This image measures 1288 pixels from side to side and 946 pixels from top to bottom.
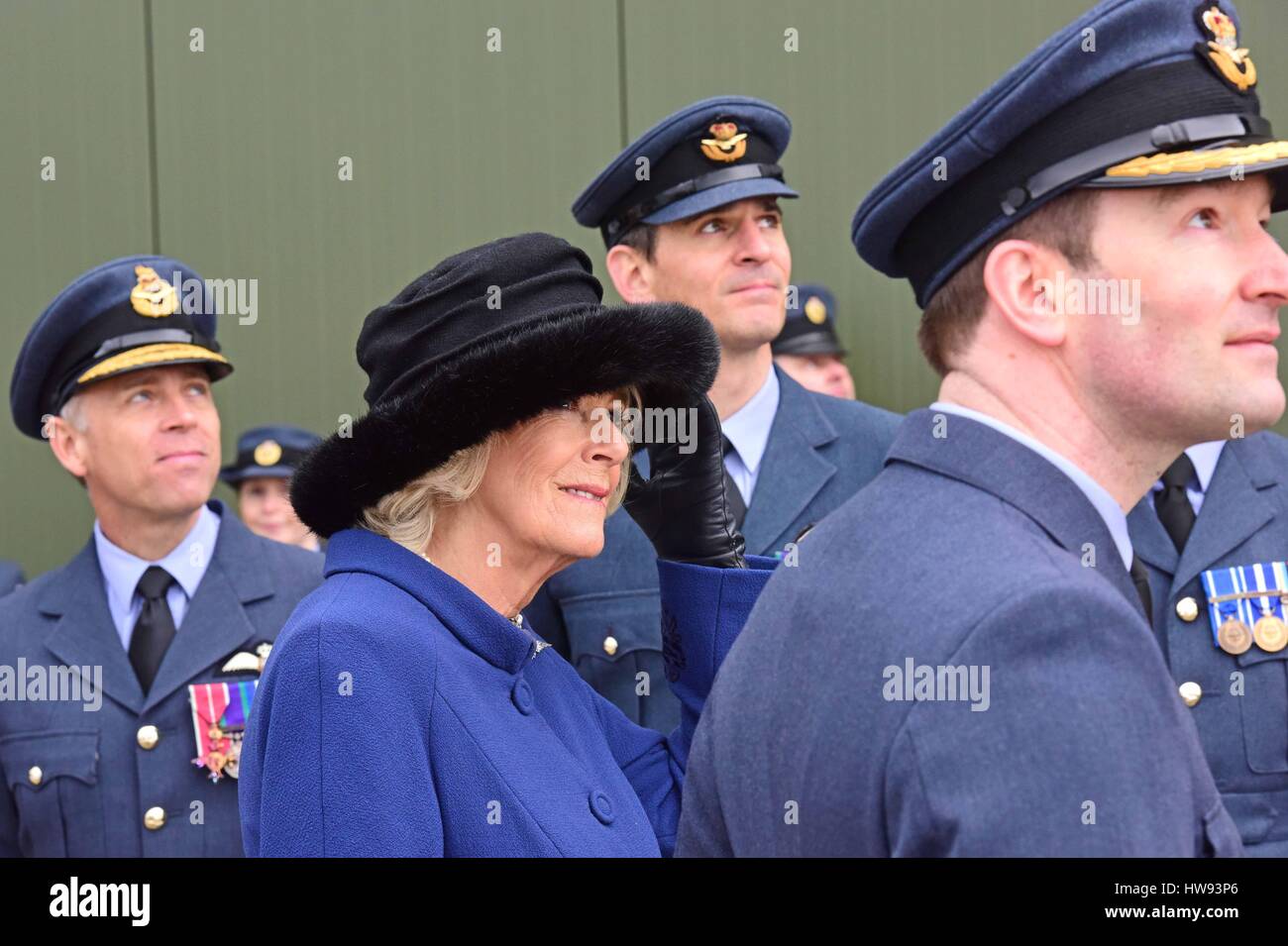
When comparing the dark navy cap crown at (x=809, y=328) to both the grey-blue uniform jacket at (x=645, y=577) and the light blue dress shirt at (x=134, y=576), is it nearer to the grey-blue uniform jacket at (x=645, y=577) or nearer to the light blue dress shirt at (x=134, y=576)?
the grey-blue uniform jacket at (x=645, y=577)

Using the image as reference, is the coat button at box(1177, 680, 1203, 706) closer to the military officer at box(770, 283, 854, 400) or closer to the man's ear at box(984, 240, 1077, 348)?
the man's ear at box(984, 240, 1077, 348)

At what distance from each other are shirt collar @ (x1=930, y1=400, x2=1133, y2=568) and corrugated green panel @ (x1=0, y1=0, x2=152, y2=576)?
5316mm

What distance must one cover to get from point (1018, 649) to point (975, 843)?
0.16 meters

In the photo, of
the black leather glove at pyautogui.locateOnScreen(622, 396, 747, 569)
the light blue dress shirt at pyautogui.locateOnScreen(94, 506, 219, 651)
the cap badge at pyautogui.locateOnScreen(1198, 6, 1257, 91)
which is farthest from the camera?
the light blue dress shirt at pyautogui.locateOnScreen(94, 506, 219, 651)

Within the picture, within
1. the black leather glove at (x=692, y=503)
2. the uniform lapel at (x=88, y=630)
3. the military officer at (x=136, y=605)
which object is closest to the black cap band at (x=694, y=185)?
the military officer at (x=136, y=605)

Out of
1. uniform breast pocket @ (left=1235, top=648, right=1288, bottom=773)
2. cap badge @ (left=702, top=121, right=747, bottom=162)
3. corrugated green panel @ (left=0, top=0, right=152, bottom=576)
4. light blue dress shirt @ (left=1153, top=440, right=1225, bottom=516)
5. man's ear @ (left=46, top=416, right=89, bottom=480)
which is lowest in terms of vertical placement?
uniform breast pocket @ (left=1235, top=648, right=1288, bottom=773)

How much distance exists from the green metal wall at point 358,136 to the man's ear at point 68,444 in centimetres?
242

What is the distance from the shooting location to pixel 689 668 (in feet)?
8.06

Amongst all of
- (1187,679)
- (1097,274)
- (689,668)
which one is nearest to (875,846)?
(1097,274)

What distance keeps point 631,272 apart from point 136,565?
52.9 inches

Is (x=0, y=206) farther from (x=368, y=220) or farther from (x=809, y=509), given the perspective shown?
(x=809, y=509)

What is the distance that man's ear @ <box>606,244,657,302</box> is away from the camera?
3.74 meters

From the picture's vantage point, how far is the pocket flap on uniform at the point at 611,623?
3.33 metres

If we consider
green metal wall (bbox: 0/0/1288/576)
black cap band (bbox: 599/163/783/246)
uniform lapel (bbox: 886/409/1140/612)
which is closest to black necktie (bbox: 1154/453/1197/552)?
black cap band (bbox: 599/163/783/246)
